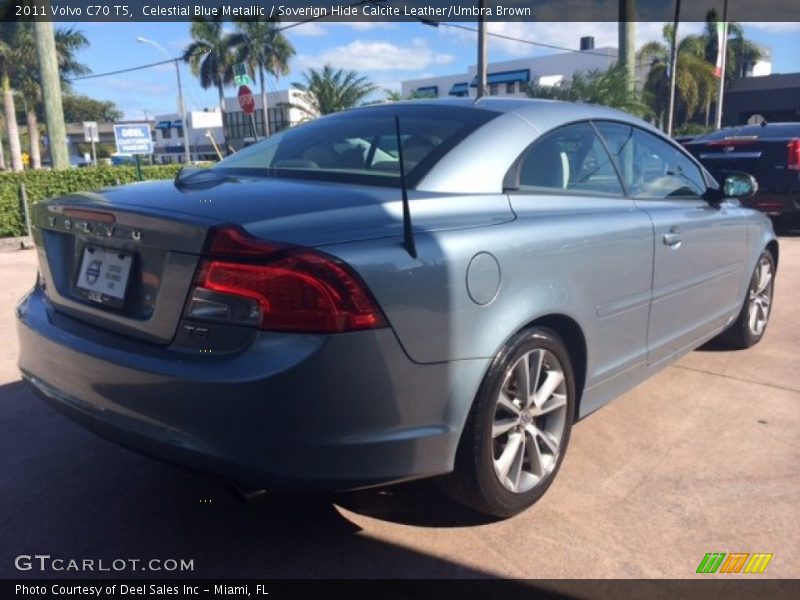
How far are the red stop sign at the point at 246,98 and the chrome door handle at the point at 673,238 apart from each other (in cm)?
959

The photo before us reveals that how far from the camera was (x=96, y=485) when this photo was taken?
9.88 feet

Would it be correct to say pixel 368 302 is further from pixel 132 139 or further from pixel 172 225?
pixel 132 139

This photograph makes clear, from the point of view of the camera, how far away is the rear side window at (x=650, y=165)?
3.51 meters

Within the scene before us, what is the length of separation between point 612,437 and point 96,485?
235 cm

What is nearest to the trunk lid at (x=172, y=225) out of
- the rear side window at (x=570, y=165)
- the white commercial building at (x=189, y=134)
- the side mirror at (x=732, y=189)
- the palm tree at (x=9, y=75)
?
the rear side window at (x=570, y=165)

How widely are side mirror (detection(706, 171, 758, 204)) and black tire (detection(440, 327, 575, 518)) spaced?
1819mm

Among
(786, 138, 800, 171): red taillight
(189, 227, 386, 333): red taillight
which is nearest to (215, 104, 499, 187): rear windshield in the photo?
(189, 227, 386, 333): red taillight

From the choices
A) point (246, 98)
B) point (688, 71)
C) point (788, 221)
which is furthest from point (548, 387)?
point (688, 71)

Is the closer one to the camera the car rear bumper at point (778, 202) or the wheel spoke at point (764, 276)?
the wheel spoke at point (764, 276)

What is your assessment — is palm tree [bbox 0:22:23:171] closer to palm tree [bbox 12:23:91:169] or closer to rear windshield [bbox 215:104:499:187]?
palm tree [bbox 12:23:91:169]

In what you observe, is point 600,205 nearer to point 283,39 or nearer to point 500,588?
point 500,588

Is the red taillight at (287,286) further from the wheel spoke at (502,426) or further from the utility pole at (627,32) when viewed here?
the utility pole at (627,32)

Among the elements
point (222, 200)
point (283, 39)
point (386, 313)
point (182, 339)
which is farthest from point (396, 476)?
point (283, 39)

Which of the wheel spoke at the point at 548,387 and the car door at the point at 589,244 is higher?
the car door at the point at 589,244
